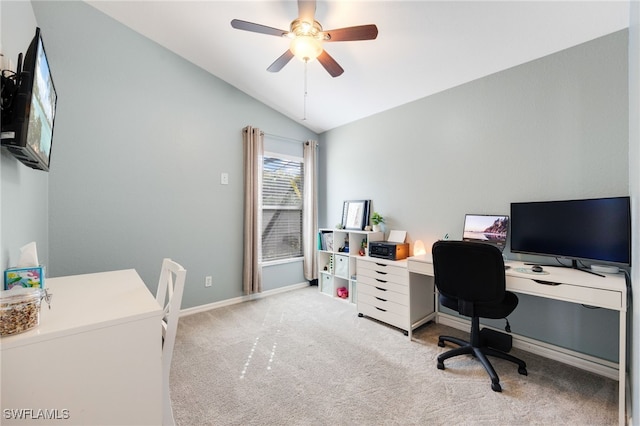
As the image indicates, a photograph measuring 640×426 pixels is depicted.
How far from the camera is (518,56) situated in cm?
222

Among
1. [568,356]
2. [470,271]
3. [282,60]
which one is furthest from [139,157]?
[568,356]

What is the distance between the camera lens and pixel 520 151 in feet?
7.60

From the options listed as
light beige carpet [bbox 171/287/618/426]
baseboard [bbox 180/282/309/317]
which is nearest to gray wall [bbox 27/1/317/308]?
Result: baseboard [bbox 180/282/309/317]

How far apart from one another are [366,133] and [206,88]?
6.80 feet

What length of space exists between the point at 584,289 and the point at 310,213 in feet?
9.87

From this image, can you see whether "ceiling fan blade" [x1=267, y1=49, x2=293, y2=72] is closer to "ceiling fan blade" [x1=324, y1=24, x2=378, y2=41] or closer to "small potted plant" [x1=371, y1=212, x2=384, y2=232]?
"ceiling fan blade" [x1=324, y1=24, x2=378, y2=41]

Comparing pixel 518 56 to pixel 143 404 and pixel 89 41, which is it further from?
pixel 89 41

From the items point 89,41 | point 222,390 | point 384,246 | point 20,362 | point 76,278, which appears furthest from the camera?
point 384,246

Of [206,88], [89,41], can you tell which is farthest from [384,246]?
[89,41]

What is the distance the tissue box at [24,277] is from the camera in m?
1.20

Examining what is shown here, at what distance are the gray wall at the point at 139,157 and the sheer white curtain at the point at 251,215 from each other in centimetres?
11

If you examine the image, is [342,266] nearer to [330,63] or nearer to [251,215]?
[251,215]

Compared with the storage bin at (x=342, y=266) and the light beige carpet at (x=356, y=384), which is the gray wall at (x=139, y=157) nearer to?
the light beige carpet at (x=356, y=384)

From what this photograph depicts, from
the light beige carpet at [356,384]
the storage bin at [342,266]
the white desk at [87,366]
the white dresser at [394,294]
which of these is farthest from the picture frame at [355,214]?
the white desk at [87,366]
